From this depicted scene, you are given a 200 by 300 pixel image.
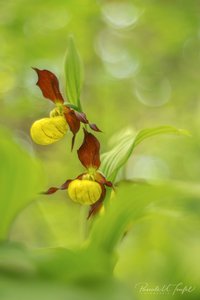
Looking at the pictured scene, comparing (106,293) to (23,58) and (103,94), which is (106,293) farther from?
(103,94)

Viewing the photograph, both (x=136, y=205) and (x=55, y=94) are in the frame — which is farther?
(x=55, y=94)

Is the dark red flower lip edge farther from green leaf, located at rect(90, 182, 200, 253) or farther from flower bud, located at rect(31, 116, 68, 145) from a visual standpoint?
green leaf, located at rect(90, 182, 200, 253)

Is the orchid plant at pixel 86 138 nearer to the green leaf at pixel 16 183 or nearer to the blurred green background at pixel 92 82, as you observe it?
the green leaf at pixel 16 183

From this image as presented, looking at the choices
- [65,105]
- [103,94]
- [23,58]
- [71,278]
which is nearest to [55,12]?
[23,58]

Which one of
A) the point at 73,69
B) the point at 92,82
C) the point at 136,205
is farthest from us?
the point at 92,82

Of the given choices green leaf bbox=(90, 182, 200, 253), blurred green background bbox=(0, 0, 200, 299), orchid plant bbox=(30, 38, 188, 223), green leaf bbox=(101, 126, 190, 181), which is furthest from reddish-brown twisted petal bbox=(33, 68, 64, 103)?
blurred green background bbox=(0, 0, 200, 299)

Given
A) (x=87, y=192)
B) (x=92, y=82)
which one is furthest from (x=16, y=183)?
(x=92, y=82)

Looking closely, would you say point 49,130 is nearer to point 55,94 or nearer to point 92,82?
point 55,94
